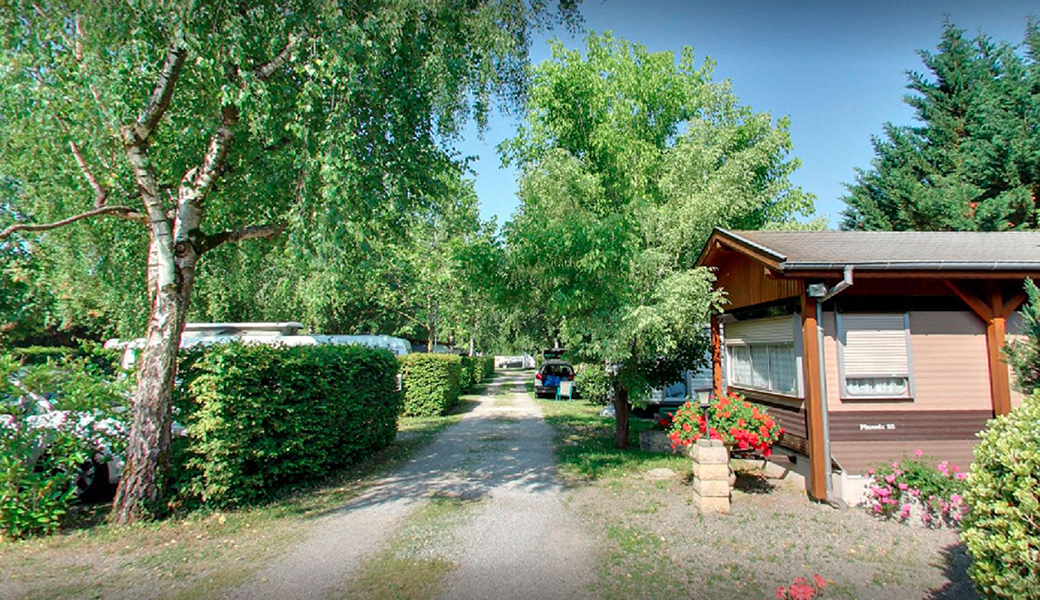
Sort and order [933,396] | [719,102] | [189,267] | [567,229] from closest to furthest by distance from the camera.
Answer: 1. [189,267]
2. [933,396]
3. [567,229]
4. [719,102]

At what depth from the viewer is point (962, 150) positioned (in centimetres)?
2002

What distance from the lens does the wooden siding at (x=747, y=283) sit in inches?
323

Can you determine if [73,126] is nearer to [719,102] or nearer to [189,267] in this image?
[189,267]

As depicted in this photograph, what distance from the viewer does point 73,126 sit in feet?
23.3

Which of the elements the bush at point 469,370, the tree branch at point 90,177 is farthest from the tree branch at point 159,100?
the bush at point 469,370

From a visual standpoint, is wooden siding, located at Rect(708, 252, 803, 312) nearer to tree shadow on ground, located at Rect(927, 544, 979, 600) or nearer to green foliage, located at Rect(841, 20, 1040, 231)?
tree shadow on ground, located at Rect(927, 544, 979, 600)

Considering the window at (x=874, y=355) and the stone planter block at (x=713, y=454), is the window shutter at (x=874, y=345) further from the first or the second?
the stone planter block at (x=713, y=454)

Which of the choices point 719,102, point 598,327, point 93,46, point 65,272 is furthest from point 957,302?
point 65,272

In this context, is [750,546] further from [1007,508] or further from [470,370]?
[470,370]

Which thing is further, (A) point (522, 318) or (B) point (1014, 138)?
(B) point (1014, 138)

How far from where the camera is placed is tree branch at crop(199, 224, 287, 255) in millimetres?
7574

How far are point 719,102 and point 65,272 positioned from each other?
15.7m

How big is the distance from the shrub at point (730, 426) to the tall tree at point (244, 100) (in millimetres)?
4884

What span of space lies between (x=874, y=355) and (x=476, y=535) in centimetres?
583
